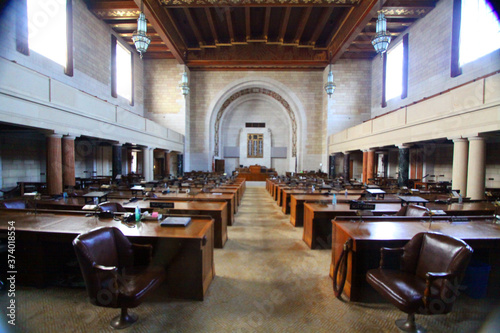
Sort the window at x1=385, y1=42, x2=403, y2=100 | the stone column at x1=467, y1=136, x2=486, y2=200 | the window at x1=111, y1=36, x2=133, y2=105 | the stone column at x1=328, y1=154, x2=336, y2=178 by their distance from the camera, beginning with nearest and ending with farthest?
the stone column at x1=467, y1=136, x2=486, y2=200, the window at x1=111, y1=36, x2=133, y2=105, the window at x1=385, y1=42, x2=403, y2=100, the stone column at x1=328, y1=154, x2=336, y2=178

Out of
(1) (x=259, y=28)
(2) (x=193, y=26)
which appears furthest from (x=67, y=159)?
(1) (x=259, y=28)

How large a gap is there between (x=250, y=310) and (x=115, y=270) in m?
1.37

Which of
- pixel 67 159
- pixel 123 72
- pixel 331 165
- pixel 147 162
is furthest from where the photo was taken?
pixel 331 165

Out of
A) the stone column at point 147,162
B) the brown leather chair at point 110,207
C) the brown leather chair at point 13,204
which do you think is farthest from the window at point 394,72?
the brown leather chair at point 13,204

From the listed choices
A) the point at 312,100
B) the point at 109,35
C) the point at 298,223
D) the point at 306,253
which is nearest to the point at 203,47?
the point at 109,35

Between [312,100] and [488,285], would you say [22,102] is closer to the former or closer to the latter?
[488,285]

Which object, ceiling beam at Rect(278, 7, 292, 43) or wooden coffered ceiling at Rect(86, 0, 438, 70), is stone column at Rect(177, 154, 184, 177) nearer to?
wooden coffered ceiling at Rect(86, 0, 438, 70)

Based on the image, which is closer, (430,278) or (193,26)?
(430,278)

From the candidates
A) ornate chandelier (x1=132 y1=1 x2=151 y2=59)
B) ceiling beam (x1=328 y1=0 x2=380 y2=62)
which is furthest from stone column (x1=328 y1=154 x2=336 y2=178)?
ornate chandelier (x1=132 y1=1 x2=151 y2=59)

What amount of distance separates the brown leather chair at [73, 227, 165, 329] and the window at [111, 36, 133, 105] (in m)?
12.8

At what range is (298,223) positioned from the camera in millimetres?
5230

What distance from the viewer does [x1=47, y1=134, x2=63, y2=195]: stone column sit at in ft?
19.7

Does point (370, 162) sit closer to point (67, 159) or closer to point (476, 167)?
point (476, 167)

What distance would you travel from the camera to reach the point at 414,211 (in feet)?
11.1
